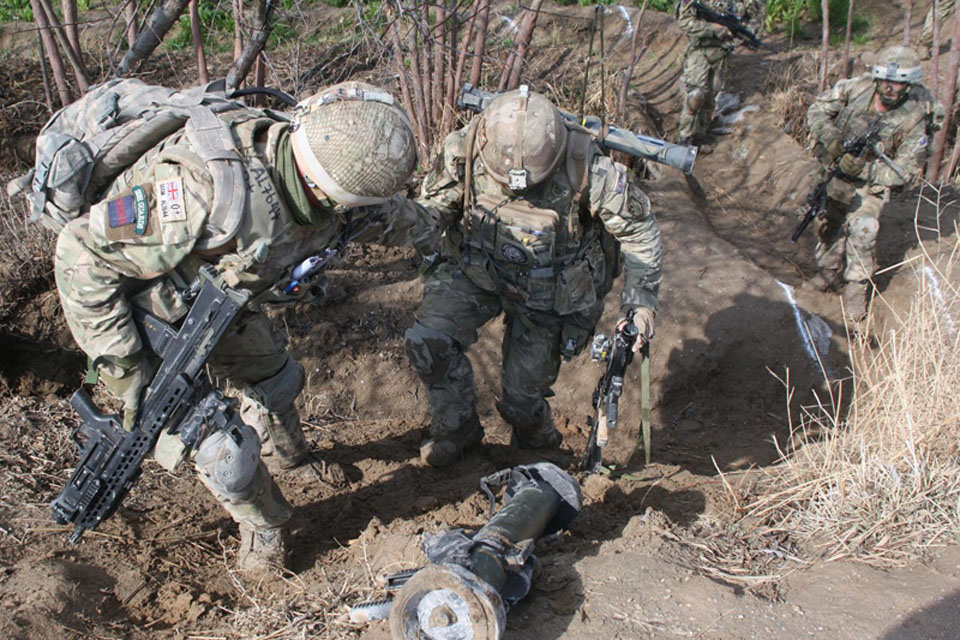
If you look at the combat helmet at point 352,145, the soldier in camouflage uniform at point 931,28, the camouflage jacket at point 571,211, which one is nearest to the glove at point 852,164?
the camouflage jacket at point 571,211

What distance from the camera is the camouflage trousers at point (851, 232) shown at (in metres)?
5.81

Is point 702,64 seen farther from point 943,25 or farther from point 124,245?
point 124,245

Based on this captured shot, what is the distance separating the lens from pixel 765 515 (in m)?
2.96

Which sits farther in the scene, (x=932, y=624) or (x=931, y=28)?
(x=931, y=28)

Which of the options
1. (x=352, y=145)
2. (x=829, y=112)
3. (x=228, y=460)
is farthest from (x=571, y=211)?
(x=829, y=112)

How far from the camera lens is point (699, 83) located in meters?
8.21

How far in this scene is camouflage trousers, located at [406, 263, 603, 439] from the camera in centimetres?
366

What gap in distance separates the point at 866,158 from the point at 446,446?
13.7ft

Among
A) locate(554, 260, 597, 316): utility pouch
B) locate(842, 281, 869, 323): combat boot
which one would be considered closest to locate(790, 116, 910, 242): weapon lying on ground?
locate(842, 281, 869, 323): combat boot

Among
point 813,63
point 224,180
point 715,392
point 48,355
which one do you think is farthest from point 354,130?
point 813,63

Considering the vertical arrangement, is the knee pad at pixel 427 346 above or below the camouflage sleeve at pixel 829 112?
below

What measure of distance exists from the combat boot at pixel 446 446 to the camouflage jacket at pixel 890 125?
3951 millimetres

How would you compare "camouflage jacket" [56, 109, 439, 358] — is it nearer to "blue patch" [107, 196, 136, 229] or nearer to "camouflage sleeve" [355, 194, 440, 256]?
"blue patch" [107, 196, 136, 229]

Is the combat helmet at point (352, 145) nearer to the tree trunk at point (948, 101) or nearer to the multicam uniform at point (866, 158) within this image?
the multicam uniform at point (866, 158)
